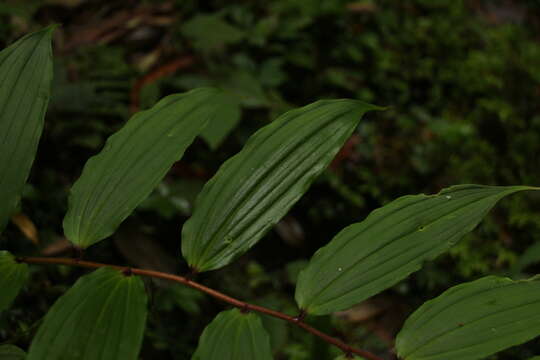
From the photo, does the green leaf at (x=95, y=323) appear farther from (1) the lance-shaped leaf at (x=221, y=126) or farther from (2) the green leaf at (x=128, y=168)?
(1) the lance-shaped leaf at (x=221, y=126)

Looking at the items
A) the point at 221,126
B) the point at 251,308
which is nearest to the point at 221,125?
the point at 221,126

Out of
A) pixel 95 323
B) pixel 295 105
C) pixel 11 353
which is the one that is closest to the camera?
pixel 95 323

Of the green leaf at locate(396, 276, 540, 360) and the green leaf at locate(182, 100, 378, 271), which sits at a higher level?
the green leaf at locate(182, 100, 378, 271)

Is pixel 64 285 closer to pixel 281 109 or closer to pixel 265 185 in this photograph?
pixel 265 185

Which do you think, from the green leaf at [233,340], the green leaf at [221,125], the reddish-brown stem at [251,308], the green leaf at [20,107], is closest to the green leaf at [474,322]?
the reddish-brown stem at [251,308]

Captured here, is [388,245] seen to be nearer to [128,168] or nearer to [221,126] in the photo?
[128,168]

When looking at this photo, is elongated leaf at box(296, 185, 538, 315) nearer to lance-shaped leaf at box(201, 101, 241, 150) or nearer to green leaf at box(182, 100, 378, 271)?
green leaf at box(182, 100, 378, 271)

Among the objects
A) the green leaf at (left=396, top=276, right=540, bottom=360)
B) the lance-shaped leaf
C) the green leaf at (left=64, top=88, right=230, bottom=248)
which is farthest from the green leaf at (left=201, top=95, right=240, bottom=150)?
the green leaf at (left=396, top=276, right=540, bottom=360)
